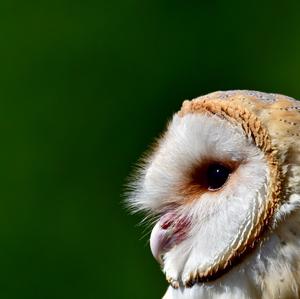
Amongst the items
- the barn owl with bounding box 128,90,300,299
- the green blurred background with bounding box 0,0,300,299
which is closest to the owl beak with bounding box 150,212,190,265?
the barn owl with bounding box 128,90,300,299

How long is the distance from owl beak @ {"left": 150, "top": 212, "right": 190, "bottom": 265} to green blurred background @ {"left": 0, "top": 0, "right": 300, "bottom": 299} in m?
2.43

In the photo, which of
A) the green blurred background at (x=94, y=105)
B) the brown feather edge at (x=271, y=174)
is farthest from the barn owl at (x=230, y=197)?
the green blurred background at (x=94, y=105)

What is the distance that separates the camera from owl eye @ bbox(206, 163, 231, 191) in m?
2.21

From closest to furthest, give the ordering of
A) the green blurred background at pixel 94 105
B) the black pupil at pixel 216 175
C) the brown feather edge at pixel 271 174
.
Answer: the brown feather edge at pixel 271 174 < the black pupil at pixel 216 175 < the green blurred background at pixel 94 105

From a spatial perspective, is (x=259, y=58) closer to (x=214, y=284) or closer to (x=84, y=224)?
(x=84, y=224)

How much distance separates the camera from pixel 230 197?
2160 mm

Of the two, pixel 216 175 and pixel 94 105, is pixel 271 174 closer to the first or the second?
pixel 216 175

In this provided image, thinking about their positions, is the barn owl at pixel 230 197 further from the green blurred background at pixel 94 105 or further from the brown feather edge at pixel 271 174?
the green blurred background at pixel 94 105

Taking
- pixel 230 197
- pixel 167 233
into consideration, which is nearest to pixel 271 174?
pixel 230 197

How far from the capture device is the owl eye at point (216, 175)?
2.21 metres

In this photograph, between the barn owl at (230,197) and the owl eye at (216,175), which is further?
the owl eye at (216,175)

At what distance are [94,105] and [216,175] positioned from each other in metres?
2.79

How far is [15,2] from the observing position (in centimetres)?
509

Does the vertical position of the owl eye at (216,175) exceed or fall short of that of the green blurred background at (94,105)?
it exceeds it
